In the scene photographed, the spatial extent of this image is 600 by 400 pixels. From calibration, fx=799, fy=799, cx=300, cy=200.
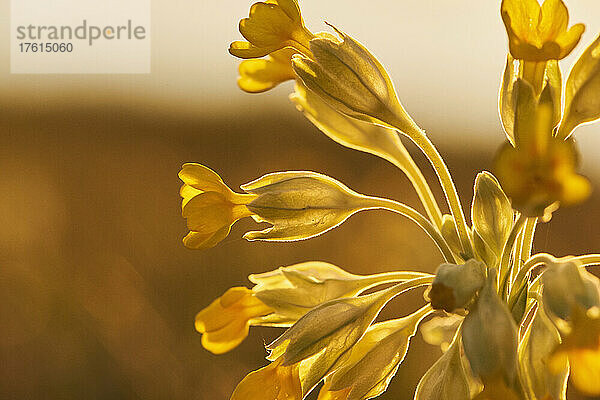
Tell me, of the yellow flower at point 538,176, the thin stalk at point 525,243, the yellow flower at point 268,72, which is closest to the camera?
the yellow flower at point 538,176

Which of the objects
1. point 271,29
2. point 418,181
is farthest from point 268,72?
point 418,181

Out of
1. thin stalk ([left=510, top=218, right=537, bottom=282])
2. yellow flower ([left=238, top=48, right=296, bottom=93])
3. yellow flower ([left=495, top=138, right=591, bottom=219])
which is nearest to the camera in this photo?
yellow flower ([left=495, top=138, right=591, bottom=219])

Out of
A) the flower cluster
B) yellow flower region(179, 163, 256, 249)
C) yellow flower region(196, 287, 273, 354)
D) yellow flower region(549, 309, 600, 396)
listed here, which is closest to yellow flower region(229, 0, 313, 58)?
the flower cluster

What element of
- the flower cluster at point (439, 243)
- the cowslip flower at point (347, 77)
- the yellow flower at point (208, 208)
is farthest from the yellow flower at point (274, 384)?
the cowslip flower at point (347, 77)

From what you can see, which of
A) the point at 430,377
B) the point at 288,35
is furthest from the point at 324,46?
the point at 430,377

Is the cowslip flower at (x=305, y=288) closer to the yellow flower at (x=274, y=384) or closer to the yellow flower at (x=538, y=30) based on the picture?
the yellow flower at (x=274, y=384)

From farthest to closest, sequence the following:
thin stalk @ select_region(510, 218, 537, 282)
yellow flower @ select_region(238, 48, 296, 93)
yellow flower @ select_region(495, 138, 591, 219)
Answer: yellow flower @ select_region(238, 48, 296, 93), thin stalk @ select_region(510, 218, 537, 282), yellow flower @ select_region(495, 138, 591, 219)

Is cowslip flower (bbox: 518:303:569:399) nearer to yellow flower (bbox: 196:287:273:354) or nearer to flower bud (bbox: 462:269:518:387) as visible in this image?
flower bud (bbox: 462:269:518:387)
